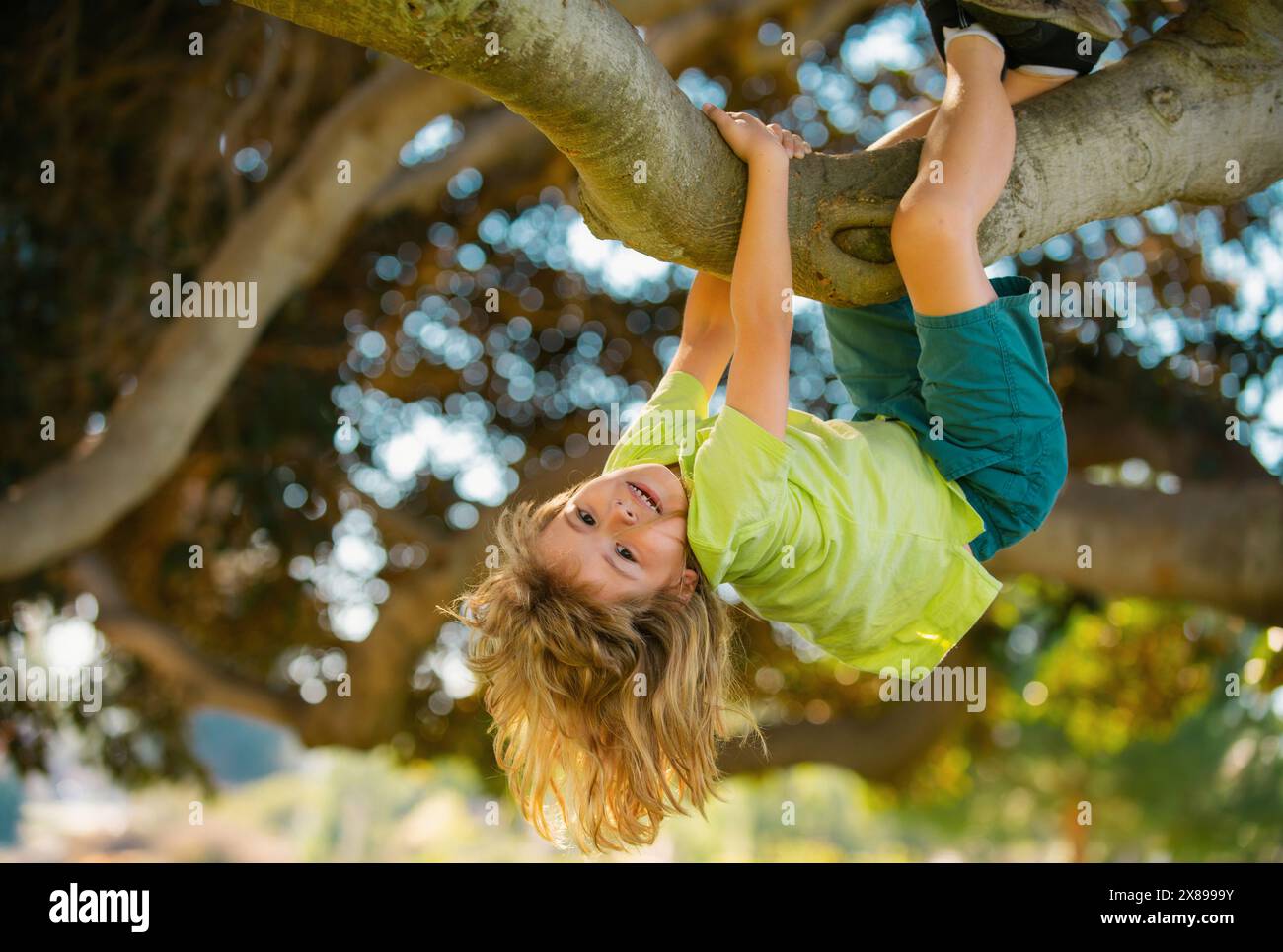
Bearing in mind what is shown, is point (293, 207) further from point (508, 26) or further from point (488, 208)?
point (508, 26)

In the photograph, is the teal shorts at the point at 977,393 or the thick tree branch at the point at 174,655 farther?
the thick tree branch at the point at 174,655

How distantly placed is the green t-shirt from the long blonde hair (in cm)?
18

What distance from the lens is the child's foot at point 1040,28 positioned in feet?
7.80

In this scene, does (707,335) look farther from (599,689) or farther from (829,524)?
(599,689)

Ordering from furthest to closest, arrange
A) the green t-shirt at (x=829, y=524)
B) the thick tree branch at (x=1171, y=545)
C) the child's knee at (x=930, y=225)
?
1. the thick tree branch at (x=1171, y=545)
2. the green t-shirt at (x=829, y=524)
3. the child's knee at (x=930, y=225)

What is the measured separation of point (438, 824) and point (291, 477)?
1787 centimetres

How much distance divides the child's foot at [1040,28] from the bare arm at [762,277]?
49cm

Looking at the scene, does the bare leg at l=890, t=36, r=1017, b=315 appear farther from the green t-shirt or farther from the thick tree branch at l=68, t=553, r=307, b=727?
the thick tree branch at l=68, t=553, r=307, b=727

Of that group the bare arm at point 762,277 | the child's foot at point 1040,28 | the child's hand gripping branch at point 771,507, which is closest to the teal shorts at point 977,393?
the child's hand gripping branch at point 771,507

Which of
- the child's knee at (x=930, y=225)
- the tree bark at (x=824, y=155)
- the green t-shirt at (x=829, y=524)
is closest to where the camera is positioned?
the tree bark at (x=824, y=155)

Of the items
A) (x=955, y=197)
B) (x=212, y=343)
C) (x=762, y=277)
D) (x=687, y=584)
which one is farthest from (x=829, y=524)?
(x=212, y=343)

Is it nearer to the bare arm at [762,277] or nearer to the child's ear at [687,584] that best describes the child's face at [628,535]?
the child's ear at [687,584]

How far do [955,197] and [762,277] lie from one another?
0.36 metres

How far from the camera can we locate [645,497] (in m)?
2.57
